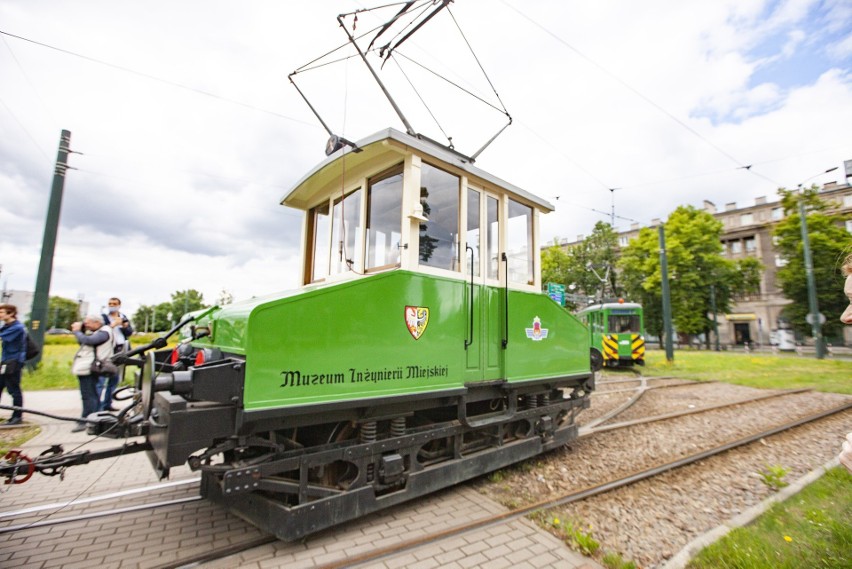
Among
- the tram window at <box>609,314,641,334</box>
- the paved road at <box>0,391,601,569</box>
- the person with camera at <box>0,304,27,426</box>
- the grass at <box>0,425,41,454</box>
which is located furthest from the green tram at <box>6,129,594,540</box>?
the tram window at <box>609,314,641,334</box>

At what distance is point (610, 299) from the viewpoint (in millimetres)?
19422

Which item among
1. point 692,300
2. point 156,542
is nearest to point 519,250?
point 156,542

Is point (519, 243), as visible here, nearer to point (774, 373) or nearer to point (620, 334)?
point (620, 334)

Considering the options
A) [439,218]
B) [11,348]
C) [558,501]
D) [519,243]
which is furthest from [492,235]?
[11,348]

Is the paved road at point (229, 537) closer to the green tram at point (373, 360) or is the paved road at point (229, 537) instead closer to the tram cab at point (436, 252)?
the green tram at point (373, 360)

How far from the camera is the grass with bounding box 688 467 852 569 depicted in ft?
9.64

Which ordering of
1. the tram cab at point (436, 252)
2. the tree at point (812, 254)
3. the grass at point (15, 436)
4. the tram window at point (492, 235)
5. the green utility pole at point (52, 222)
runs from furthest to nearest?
1. the tree at point (812, 254)
2. the green utility pole at point (52, 222)
3. the grass at point (15, 436)
4. the tram window at point (492, 235)
5. the tram cab at point (436, 252)

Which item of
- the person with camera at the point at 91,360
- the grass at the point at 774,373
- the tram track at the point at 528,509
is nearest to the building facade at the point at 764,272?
the grass at the point at 774,373

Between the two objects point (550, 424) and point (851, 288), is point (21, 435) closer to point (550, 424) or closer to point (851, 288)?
point (550, 424)

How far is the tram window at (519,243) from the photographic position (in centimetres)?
523

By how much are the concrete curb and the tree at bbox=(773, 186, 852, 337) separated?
1999 centimetres

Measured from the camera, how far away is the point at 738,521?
3672 mm

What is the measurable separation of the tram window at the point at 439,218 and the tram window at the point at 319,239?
1437mm

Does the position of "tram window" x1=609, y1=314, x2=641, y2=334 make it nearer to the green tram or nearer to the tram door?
the green tram
